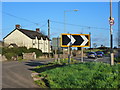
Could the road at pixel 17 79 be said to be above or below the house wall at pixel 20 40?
below

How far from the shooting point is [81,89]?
31.5ft

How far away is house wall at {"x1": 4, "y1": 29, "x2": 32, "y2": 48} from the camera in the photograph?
67.6 metres

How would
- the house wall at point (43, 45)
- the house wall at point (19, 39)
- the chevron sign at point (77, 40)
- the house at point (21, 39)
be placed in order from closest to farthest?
the chevron sign at point (77, 40) < the house at point (21, 39) < the house wall at point (19, 39) < the house wall at point (43, 45)

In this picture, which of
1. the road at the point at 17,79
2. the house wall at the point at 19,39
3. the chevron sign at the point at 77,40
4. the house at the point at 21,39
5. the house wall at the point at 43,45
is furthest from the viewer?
the house wall at the point at 43,45

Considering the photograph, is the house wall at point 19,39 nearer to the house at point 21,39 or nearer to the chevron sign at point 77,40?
the house at point 21,39

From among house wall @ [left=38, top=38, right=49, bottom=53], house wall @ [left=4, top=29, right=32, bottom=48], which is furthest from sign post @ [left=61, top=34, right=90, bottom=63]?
house wall @ [left=38, top=38, right=49, bottom=53]

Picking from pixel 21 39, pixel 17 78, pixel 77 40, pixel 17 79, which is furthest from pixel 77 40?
pixel 21 39

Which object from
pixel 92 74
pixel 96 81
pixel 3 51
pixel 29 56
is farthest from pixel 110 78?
pixel 29 56

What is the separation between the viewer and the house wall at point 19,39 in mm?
67625

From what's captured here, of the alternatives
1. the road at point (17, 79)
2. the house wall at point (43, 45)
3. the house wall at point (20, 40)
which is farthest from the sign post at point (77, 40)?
the house wall at point (43, 45)

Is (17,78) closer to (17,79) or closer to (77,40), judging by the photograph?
(17,79)

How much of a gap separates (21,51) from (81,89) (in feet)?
124

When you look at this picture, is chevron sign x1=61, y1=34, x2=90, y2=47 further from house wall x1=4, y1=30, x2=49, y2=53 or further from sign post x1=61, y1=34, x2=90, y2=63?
house wall x1=4, y1=30, x2=49, y2=53

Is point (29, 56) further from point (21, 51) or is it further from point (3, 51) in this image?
point (3, 51)
